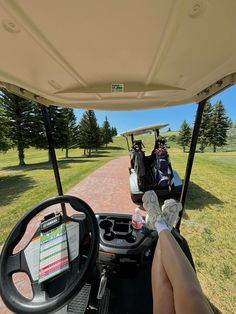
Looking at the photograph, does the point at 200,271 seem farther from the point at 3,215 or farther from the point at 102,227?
the point at 3,215

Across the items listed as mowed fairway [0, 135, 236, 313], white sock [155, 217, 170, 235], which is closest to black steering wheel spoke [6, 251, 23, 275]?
white sock [155, 217, 170, 235]

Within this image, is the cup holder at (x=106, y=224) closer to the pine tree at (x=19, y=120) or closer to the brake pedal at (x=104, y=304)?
the brake pedal at (x=104, y=304)

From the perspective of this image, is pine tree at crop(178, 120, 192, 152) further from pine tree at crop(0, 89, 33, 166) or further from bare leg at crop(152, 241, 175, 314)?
bare leg at crop(152, 241, 175, 314)

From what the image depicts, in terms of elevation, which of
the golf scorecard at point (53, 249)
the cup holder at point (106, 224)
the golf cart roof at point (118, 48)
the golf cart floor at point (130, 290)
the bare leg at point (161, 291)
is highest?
the golf cart roof at point (118, 48)

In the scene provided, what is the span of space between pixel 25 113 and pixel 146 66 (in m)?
18.7

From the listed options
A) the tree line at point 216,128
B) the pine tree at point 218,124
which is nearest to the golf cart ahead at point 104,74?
the tree line at point 216,128

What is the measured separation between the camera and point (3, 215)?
486 centimetres

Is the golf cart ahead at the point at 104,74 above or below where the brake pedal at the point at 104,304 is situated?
above

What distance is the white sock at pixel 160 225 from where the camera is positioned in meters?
1.57

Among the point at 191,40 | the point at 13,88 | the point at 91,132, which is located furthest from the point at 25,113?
the point at 191,40

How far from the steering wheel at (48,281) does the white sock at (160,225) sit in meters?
0.60

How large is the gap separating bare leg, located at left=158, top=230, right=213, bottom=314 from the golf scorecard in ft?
1.98

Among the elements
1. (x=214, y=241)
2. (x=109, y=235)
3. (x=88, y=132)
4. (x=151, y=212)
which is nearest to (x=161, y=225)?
(x=151, y=212)

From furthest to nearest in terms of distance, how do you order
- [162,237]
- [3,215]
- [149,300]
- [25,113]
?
[25,113] < [3,215] < [149,300] < [162,237]
